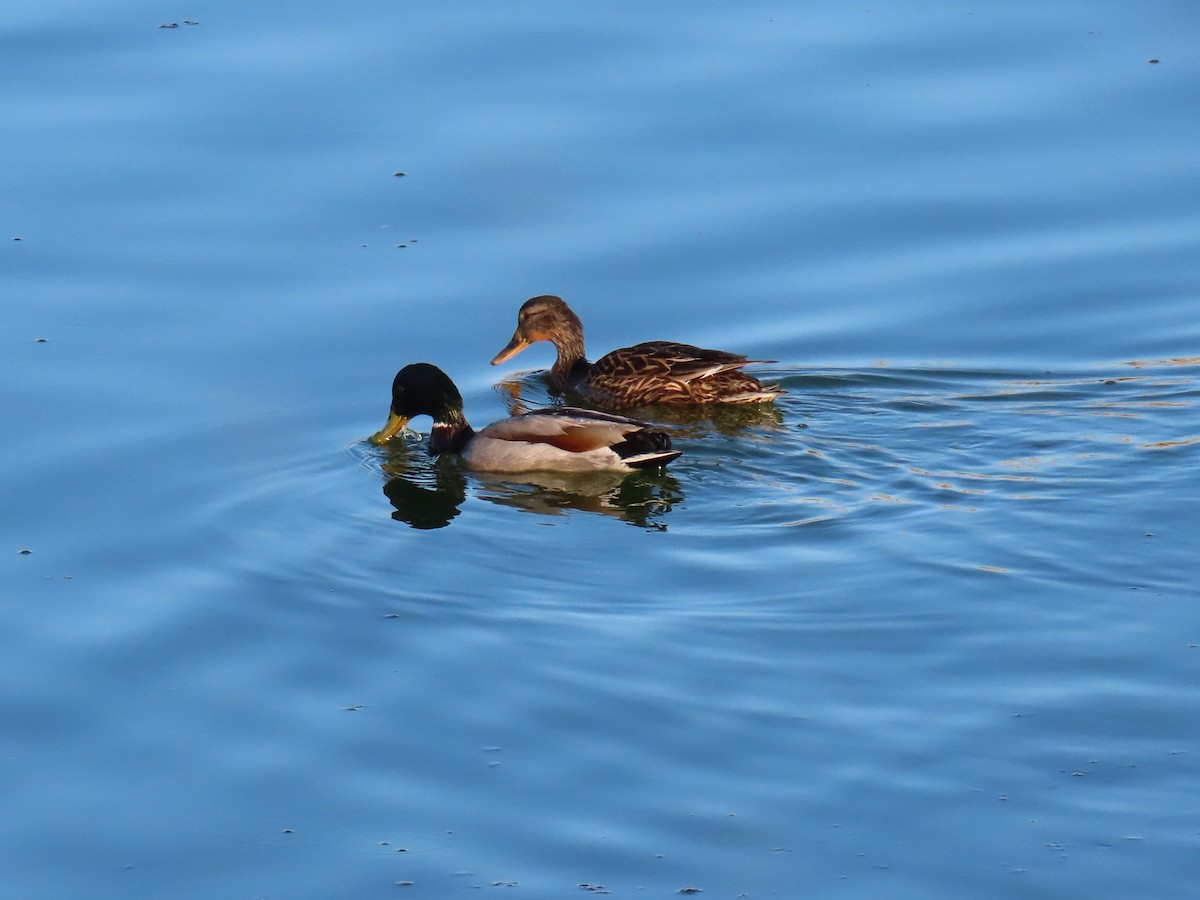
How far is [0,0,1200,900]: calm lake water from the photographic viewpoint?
23.7ft

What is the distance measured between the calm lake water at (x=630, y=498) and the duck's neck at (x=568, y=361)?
210 mm

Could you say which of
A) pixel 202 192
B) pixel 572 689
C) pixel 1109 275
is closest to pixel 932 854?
pixel 572 689

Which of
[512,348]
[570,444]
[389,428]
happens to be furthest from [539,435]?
[512,348]

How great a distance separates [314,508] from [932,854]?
485 cm

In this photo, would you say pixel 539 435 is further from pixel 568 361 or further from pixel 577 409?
pixel 568 361

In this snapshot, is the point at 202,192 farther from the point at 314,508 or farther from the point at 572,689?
the point at 572,689

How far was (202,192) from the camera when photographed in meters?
14.0

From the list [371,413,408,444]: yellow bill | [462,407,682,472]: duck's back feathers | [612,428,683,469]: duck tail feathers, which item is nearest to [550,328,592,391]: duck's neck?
[462,407,682,472]: duck's back feathers

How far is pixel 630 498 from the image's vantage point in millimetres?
11102

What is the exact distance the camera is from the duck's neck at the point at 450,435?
1213 cm

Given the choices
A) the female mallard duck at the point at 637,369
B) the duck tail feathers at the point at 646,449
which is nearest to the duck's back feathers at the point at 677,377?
the female mallard duck at the point at 637,369

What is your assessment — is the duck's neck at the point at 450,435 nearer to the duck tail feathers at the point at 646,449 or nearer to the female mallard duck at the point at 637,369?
the female mallard duck at the point at 637,369

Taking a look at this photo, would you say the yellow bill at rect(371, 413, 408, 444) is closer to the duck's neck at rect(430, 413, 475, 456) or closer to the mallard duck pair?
the mallard duck pair

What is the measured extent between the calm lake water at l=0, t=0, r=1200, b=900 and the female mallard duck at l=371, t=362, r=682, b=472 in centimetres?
19
